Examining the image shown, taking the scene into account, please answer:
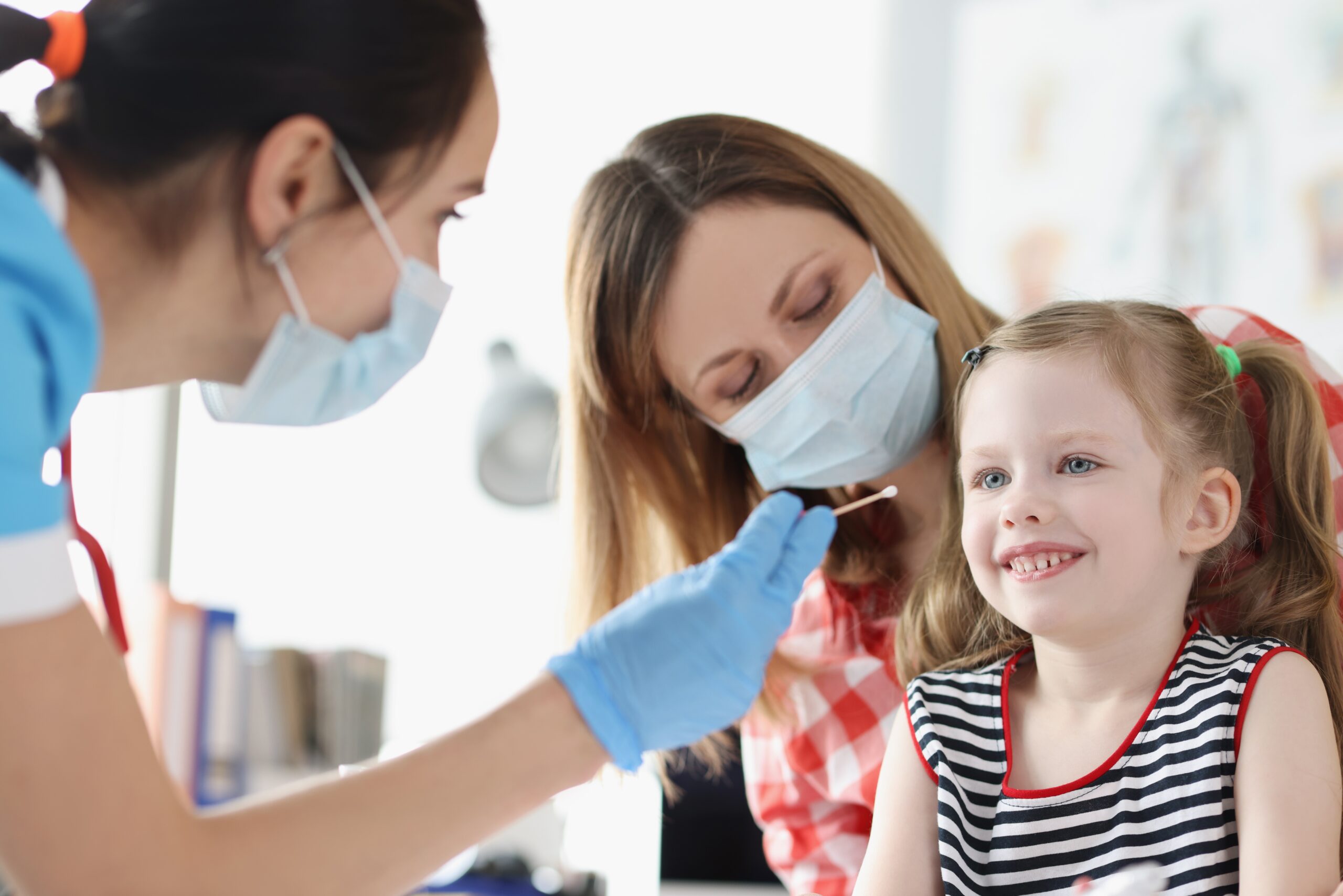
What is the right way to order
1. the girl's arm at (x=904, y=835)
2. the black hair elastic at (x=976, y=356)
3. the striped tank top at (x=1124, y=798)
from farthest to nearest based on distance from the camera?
1. the black hair elastic at (x=976, y=356)
2. the girl's arm at (x=904, y=835)
3. the striped tank top at (x=1124, y=798)

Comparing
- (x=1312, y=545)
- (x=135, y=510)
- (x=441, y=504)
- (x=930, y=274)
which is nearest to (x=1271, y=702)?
(x=1312, y=545)

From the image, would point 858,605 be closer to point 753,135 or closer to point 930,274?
point 930,274

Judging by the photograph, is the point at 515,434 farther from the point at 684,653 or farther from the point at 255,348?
the point at 684,653

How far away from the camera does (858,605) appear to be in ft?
5.29

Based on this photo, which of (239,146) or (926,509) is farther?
(926,509)

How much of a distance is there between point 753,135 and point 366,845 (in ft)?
3.30

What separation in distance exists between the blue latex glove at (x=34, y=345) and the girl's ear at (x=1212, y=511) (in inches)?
36.8

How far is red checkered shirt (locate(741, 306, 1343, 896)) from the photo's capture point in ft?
4.77

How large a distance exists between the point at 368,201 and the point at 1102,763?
2.63ft

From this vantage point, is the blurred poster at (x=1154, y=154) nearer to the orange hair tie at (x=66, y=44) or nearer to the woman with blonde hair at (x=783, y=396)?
the woman with blonde hair at (x=783, y=396)

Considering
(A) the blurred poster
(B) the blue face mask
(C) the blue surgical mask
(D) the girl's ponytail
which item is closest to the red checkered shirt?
(D) the girl's ponytail

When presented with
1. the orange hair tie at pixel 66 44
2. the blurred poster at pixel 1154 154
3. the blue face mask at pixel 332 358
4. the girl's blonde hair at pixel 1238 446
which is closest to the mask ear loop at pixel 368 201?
the blue face mask at pixel 332 358

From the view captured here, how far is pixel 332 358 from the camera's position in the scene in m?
1.09

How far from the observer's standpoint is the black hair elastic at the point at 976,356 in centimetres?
125
